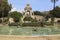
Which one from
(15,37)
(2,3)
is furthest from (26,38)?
(2,3)

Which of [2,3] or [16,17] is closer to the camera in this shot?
[16,17]

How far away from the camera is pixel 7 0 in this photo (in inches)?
2386

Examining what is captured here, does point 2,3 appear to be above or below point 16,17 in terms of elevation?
above

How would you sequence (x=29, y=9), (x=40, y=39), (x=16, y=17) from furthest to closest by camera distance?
(x=29, y=9) → (x=16, y=17) → (x=40, y=39)

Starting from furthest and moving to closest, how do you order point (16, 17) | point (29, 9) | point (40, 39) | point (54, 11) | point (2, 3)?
point (29, 9), point (54, 11), point (2, 3), point (16, 17), point (40, 39)

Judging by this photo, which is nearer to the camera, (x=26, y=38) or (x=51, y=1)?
(x=26, y=38)

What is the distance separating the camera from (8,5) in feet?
193

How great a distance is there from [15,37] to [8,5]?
42.8 m

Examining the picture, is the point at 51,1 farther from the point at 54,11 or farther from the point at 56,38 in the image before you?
the point at 56,38

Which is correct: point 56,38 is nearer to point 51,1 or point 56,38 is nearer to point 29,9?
point 51,1

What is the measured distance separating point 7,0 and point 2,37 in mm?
44770

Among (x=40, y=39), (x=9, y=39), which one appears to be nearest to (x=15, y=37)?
(x=9, y=39)

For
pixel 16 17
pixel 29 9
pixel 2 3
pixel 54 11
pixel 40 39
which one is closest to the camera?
pixel 40 39

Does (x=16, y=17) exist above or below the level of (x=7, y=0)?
below
